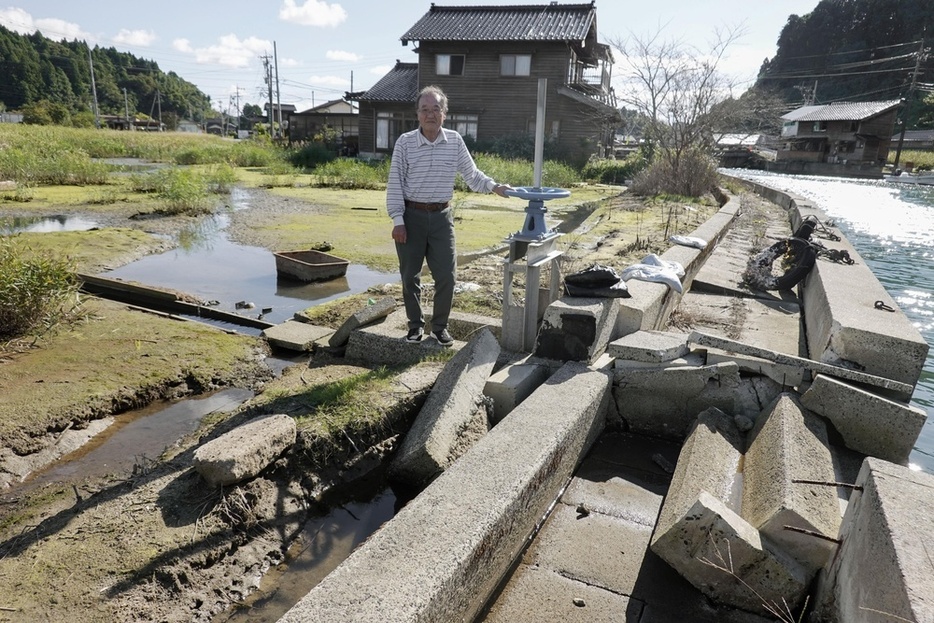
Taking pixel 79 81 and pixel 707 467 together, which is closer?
pixel 707 467

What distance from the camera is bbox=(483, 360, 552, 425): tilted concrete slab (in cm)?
368

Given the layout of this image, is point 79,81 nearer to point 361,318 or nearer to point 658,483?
point 361,318

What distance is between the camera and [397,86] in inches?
1174

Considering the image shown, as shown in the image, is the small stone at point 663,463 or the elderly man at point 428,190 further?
the elderly man at point 428,190

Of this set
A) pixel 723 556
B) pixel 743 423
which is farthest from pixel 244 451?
pixel 743 423

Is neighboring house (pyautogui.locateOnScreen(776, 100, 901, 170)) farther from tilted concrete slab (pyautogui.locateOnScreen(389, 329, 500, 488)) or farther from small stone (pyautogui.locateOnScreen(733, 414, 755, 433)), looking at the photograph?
tilted concrete slab (pyautogui.locateOnScreen(389, 329, 500, 488))

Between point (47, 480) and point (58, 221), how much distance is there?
10.1 metres

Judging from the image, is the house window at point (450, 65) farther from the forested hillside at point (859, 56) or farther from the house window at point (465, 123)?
the forested hillside at point (859, 56)

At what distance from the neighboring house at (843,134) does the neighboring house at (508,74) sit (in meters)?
18.4

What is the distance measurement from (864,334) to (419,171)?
9.85 feet

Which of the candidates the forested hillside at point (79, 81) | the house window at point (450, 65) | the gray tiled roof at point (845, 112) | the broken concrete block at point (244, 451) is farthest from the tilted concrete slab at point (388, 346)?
the forested hillside at point (79, 81)

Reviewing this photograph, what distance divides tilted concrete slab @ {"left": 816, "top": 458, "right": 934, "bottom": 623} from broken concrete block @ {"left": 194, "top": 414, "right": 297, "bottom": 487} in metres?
2.52

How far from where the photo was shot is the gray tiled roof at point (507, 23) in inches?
1053

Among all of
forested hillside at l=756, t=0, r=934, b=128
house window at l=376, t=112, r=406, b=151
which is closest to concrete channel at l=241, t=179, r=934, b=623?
house window at l=376, t=112, r=406, b=151
